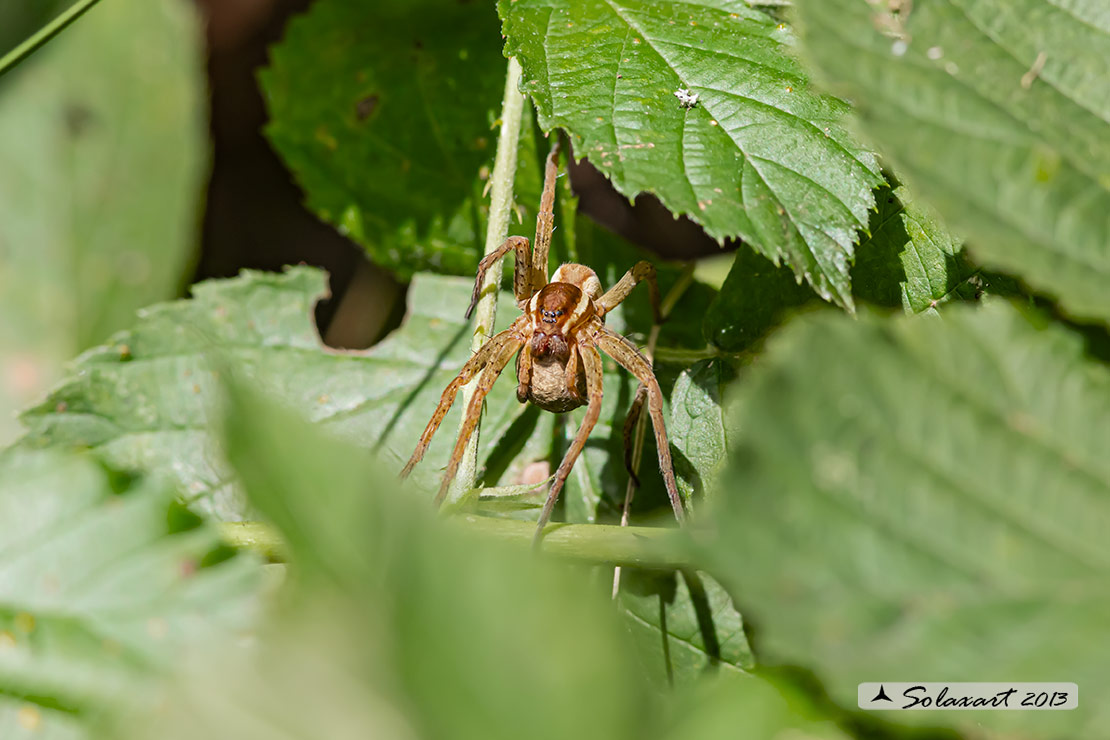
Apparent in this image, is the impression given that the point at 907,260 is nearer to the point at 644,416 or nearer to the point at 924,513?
the point at 644,416

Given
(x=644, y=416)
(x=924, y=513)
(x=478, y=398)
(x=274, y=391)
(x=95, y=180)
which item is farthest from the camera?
(x=95, y=180)

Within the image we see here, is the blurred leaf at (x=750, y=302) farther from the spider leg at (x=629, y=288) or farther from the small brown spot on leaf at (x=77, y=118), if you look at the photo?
the small brown spot on leaf at (x=77, y=118)

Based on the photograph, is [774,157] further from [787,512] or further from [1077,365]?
[787,512]

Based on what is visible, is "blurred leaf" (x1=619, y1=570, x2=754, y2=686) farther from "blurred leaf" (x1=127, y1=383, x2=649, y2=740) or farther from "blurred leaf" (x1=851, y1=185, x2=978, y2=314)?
"blurred leaf" (x1=127, y1=383, x2=649, y2=740)

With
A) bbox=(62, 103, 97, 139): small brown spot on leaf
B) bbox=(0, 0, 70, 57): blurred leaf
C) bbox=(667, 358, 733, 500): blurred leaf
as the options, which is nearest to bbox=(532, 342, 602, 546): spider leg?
bbox=(667, 358, 733, 500): blurred leaf

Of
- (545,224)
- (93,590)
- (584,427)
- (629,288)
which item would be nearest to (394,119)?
(545,224)

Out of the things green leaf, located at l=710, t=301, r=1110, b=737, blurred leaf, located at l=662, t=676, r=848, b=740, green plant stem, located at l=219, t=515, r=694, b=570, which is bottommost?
green plant stem, located at l=219, t=515, r=694, b=570
